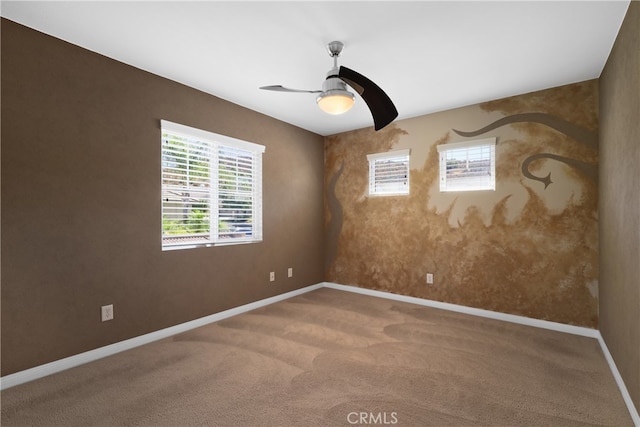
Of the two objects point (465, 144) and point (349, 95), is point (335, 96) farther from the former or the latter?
point (465, 144)

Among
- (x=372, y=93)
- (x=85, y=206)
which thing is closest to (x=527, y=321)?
(x=372, y=93)

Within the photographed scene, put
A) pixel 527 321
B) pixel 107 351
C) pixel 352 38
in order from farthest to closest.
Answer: pixel 527 321 < pixel 107 351 < pixel 352 38

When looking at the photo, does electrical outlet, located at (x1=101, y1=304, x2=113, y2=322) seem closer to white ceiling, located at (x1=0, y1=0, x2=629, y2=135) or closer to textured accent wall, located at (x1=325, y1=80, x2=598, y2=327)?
white ceiling, located at (x1=0, y1=0, x2=629, y2=135)

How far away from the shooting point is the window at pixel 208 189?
3201 mm

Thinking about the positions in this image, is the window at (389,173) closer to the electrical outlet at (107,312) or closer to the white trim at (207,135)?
the white trim at (207,135)

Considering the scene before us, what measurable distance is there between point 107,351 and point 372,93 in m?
3.12

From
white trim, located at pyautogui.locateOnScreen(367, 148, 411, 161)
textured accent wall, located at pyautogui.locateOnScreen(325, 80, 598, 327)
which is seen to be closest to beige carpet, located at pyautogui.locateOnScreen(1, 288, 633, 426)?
textured accent wall, located at pyautogui.locateOnScreen(325, 80, 598, 327)

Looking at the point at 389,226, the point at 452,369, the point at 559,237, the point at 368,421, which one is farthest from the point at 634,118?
the point at 389,226

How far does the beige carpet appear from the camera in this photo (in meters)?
1.89

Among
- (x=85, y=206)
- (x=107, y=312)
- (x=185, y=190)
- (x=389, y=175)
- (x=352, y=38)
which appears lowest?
(x=107, y=312)

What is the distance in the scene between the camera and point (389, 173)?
460cm

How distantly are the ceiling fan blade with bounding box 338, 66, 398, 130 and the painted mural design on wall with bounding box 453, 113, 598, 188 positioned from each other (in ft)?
6.93

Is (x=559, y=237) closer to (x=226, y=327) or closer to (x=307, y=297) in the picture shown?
(x=307, y=297)

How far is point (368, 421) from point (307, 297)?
2761 mm
